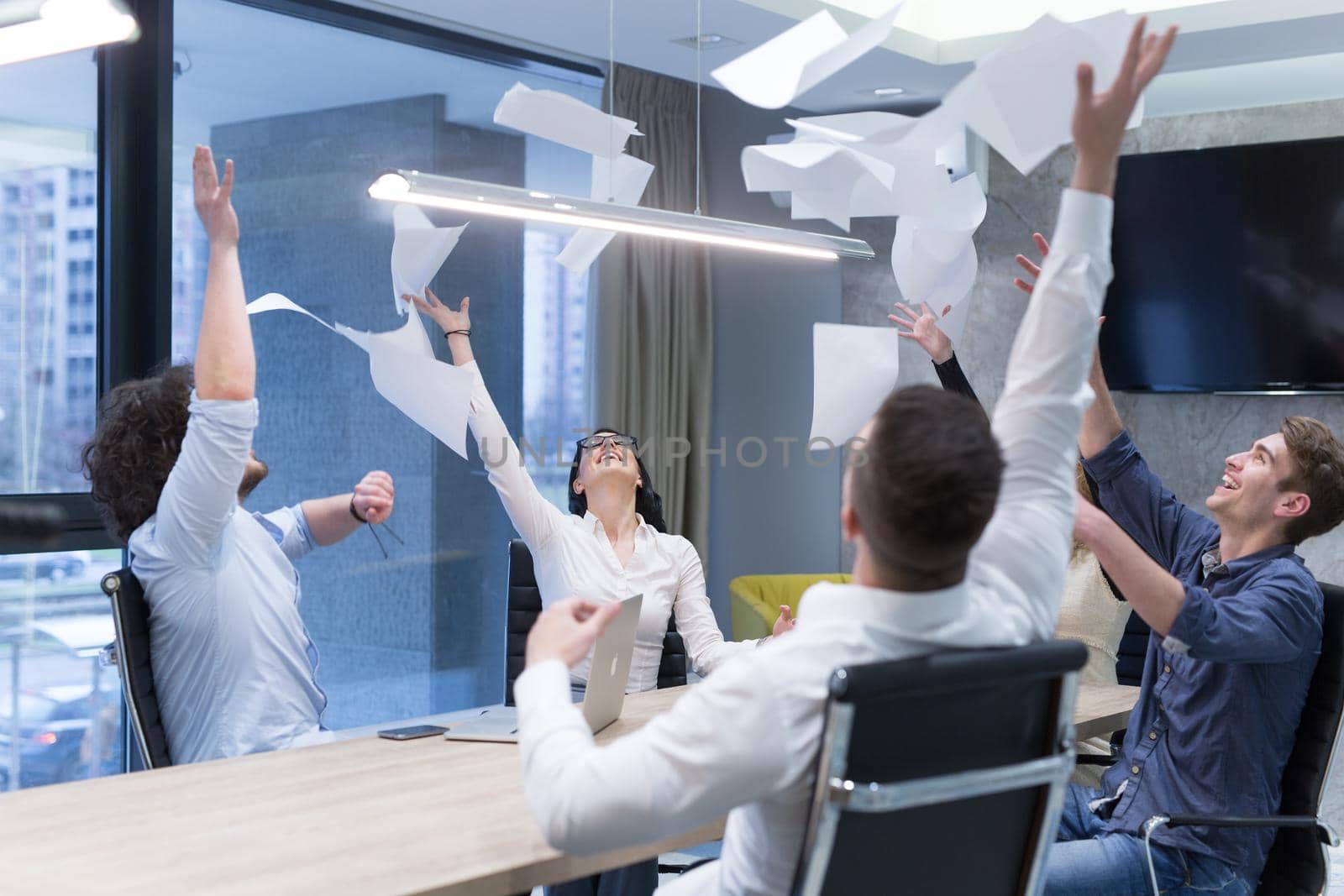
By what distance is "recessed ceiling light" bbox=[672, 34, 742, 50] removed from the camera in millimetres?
4805

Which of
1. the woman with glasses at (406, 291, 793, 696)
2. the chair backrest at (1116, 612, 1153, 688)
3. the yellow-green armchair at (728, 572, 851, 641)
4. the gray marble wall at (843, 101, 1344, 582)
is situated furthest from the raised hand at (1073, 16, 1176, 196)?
the gray marble wall at (843, 101, 1344, 582)

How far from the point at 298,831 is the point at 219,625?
0.67m

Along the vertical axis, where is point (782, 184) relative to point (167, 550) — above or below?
above

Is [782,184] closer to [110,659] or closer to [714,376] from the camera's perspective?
[110,659]

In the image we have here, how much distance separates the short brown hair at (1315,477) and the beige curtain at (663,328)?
3.20m

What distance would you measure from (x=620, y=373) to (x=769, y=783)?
13.7 feet

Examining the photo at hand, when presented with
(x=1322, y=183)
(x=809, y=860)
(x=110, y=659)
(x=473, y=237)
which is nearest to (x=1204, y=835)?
(x=809, y=860)

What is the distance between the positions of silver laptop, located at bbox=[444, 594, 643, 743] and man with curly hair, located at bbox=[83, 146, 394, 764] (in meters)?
0.33

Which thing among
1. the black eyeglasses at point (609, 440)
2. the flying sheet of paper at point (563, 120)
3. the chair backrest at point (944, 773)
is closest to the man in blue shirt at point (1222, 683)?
the chair backrest at point (944, 773)

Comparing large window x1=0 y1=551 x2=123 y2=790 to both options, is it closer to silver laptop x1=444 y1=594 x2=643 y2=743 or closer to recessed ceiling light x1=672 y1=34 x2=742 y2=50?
silver laptop x1=444 y1=594 x2=643 y2=743

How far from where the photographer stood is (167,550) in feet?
8.32

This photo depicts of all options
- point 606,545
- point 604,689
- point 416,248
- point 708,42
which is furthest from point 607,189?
point 708,42

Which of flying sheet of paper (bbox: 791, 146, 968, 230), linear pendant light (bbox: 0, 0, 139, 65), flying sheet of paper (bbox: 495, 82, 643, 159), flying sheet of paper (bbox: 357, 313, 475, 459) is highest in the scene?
flying sheet of paper (bbox: 495, 82, 643, 159)

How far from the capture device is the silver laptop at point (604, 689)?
259 cm
